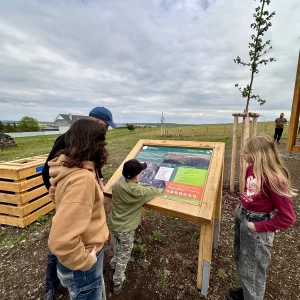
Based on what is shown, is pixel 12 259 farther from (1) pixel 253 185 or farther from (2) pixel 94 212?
(1) pixel 253 185

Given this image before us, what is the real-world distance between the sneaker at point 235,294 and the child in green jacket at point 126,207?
1453 millimetres

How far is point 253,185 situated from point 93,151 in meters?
1.68

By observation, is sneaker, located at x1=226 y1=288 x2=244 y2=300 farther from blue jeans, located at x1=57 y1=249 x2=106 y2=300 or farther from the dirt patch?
blue jeans, located at x1=57 y1=249 x2=106 y2=300

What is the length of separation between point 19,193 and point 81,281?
336 centimetres

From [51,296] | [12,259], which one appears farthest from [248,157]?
[12,259]

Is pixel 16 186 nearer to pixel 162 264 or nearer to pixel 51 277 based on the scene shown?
pixel 51 277

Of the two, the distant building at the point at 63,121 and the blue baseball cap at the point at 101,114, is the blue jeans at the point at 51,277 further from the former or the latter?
the distant building at the point at 63,121

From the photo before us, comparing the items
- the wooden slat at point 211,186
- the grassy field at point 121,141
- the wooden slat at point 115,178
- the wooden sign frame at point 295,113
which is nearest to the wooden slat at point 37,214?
the wooden slat at point 115,178

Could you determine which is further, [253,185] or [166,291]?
[166,291]

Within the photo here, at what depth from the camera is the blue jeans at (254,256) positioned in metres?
1.97

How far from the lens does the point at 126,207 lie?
2584mm

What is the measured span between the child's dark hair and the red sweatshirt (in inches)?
62.3

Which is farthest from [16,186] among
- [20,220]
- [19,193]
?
[20,220]

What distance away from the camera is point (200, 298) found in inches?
104
